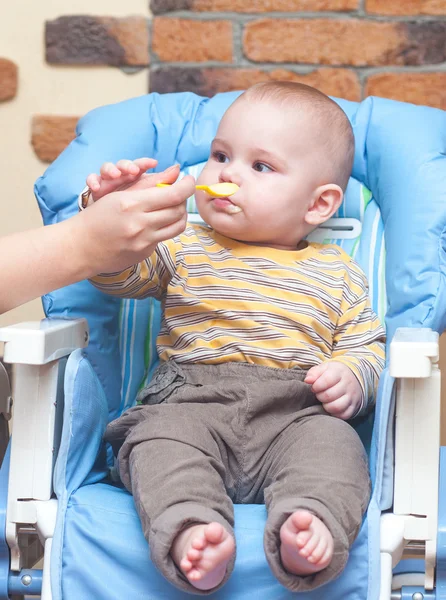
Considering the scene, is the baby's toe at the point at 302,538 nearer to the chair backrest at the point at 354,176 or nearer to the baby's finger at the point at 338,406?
the baby's finger at the point at 338,406

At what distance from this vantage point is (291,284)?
1119 mm

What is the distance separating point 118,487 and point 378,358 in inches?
14.2

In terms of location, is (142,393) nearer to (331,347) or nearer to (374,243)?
(331,347)

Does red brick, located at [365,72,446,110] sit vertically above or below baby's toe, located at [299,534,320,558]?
above

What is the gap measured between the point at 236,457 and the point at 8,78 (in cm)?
98

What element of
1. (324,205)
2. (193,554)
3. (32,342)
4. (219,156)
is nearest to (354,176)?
(324,205)

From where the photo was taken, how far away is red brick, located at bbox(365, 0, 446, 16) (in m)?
1.57

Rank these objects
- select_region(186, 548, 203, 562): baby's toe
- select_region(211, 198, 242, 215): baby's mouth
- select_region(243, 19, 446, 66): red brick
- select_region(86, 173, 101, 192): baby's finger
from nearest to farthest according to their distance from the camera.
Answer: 1. select_region(186, 548, 203, 562): baby's toe
2. select_region(86, 173, 101, 192): baby's finger
3. select_region(211, 198, 242, 215): baby's mouth
4. select_region(243, 19, 446, 66): red brick

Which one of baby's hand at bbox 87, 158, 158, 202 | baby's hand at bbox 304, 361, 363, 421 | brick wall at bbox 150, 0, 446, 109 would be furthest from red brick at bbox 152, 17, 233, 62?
baby's hand at bbox 304, 361, 363, 421

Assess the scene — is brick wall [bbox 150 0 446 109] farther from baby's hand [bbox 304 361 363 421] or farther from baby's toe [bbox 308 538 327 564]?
baby's toe [bbox 308 538 327 564]

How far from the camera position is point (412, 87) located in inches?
62.3

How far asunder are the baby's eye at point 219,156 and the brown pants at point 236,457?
0.29 metres

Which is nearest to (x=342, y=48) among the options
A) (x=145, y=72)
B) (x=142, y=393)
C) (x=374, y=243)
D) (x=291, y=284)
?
(x=145, y=72)

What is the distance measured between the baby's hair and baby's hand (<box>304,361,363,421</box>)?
1.01ft
